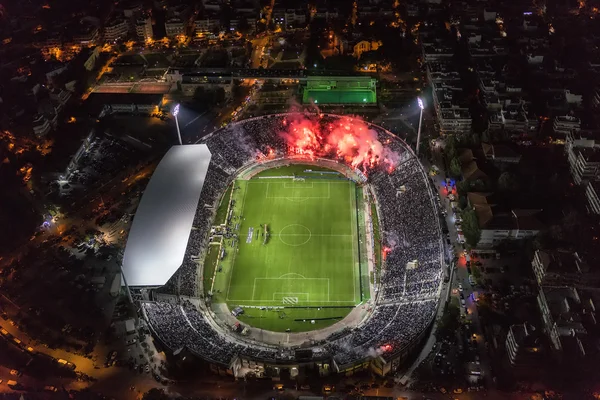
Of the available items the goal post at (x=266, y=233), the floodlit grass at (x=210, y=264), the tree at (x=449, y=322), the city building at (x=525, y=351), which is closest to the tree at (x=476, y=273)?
the tree at (x=449, y=322)

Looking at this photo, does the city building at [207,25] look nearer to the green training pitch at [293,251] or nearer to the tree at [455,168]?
the green training pitch at [293,251]

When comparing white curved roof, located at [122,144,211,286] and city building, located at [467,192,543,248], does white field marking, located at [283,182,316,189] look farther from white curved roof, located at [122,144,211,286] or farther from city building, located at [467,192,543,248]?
city building, located at [467,192,543,248]

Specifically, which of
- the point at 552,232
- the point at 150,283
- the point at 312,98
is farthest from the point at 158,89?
the point at 552,232

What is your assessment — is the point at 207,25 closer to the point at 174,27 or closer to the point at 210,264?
the point at 174,27

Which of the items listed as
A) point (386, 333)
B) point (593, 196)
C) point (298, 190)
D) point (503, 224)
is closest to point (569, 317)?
point (503, 224)

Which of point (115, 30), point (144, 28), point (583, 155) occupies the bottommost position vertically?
point (115, 30)

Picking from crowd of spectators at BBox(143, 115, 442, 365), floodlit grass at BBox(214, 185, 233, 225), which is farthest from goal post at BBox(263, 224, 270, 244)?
crowd of spectators at BBox(143, 115, 442, 365)

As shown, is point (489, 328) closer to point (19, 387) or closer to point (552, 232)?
point (552, 232)
